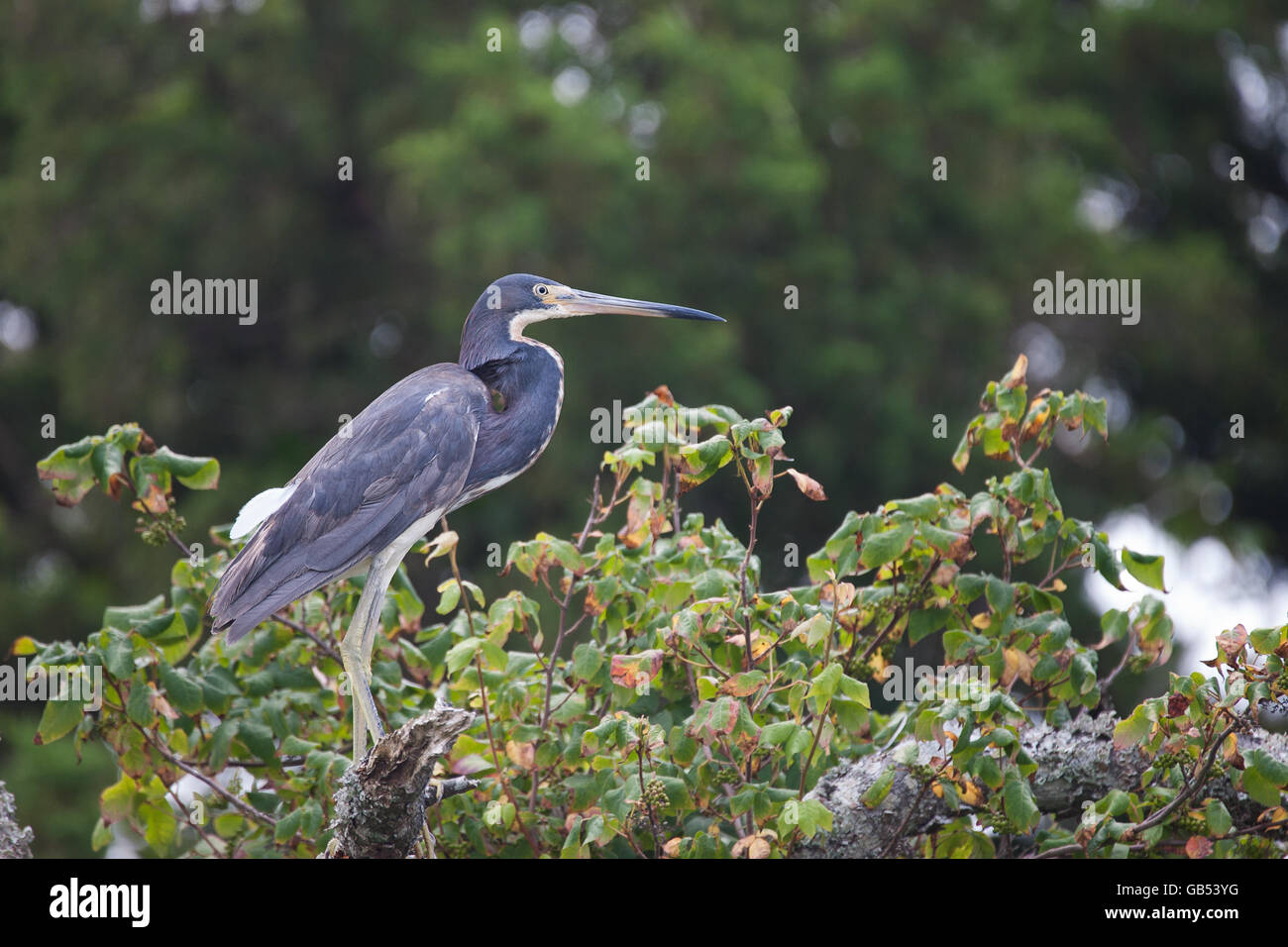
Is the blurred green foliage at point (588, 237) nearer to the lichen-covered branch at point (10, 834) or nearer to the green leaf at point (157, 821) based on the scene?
the green leaf at point (157, 821)

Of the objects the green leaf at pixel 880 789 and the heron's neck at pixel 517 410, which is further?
the heron's neck at pixel 517 410

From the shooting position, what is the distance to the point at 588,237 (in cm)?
1130

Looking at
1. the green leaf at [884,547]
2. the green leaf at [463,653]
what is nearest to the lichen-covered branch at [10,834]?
the green leaf at [463,653]

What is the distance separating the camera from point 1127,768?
4.30 meters

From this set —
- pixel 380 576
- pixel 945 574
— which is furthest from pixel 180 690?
pixel 945 574

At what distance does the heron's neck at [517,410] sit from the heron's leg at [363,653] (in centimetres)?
51

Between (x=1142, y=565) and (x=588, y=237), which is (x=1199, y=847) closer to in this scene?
(x=1142, y=565)

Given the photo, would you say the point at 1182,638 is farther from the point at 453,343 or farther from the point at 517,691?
the point at 517,691

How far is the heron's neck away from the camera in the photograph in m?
5.07

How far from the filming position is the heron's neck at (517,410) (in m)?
5.07

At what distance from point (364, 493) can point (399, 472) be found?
134 millimetres

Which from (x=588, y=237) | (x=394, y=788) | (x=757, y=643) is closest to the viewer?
(x=394, y=788)

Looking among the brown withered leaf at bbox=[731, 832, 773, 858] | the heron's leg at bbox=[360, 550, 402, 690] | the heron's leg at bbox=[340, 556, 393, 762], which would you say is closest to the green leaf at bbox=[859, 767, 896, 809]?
the brown withered leaf at bbox=[731, 832, 773, 858]

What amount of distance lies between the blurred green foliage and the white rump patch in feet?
19.5
